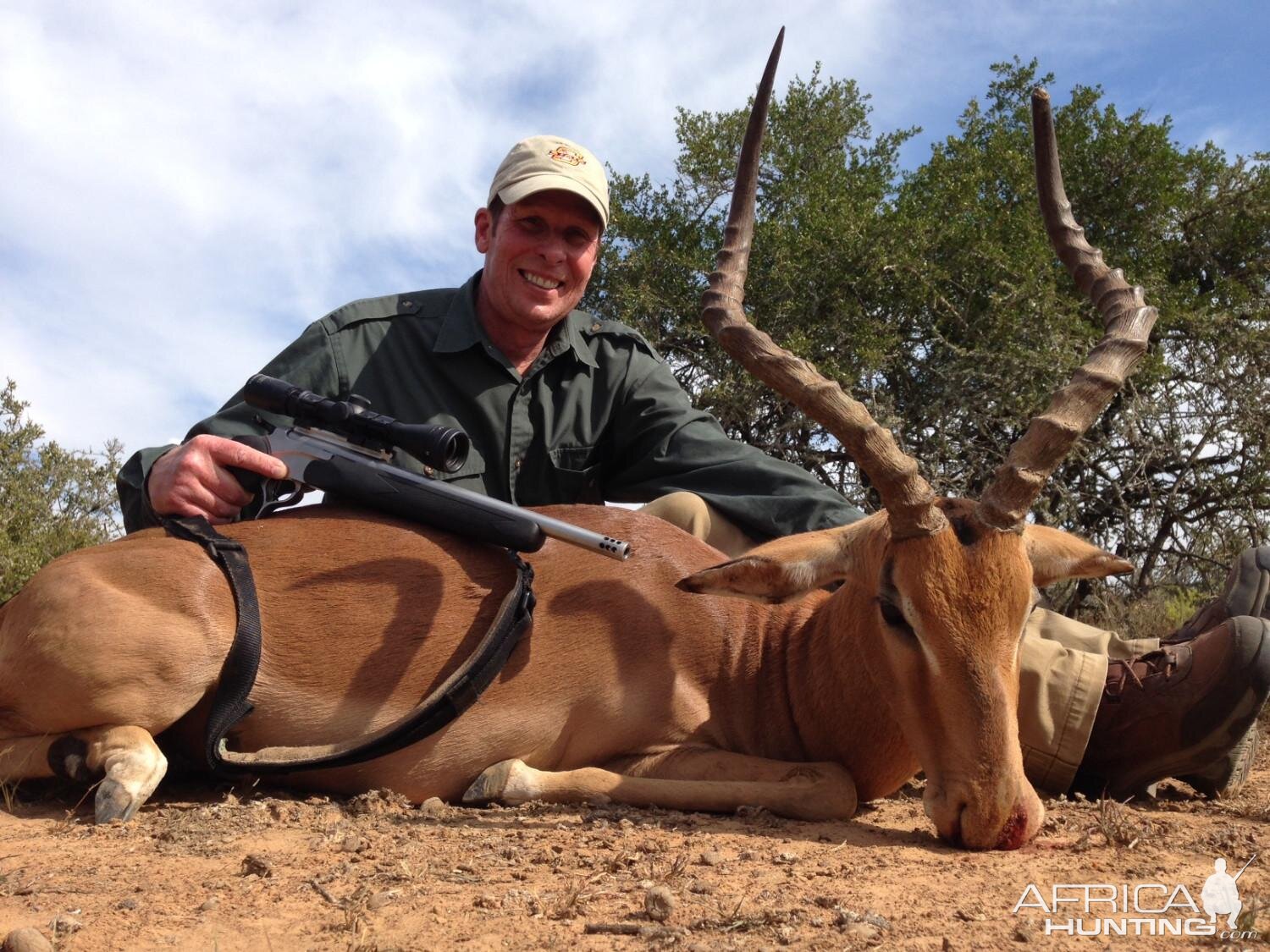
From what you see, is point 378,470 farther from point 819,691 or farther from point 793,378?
point 819,691

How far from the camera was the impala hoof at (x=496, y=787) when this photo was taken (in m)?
4.14

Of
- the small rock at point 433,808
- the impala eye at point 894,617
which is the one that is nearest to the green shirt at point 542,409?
the impala eye at point 894,617

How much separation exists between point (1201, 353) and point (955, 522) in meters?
7.43

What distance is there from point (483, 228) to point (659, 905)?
15.2 feet

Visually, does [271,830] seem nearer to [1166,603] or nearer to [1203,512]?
[1166,603]

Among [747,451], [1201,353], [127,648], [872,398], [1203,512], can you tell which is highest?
[1201,353]

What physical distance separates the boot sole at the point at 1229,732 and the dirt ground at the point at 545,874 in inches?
12.2

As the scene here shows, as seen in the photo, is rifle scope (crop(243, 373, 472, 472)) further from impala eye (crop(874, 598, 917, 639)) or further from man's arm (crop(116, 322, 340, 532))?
impala eye (crop(874, 598, 917, 639))

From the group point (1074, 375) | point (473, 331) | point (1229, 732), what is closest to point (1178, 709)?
point (1229, 732)

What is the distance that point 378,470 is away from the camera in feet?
15.3

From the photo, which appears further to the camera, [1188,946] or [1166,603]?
[1166,603]

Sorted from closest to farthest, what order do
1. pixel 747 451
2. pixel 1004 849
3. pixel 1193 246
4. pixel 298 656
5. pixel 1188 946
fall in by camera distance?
pixel 1188 946 → pixel 1004 849 → pixel 298 656 → pixel 747 451 → pixel 1193 246

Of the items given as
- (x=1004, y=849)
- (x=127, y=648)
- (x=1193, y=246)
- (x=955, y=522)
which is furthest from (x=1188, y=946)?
(x=1193, y=246)

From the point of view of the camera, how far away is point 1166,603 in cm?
877
